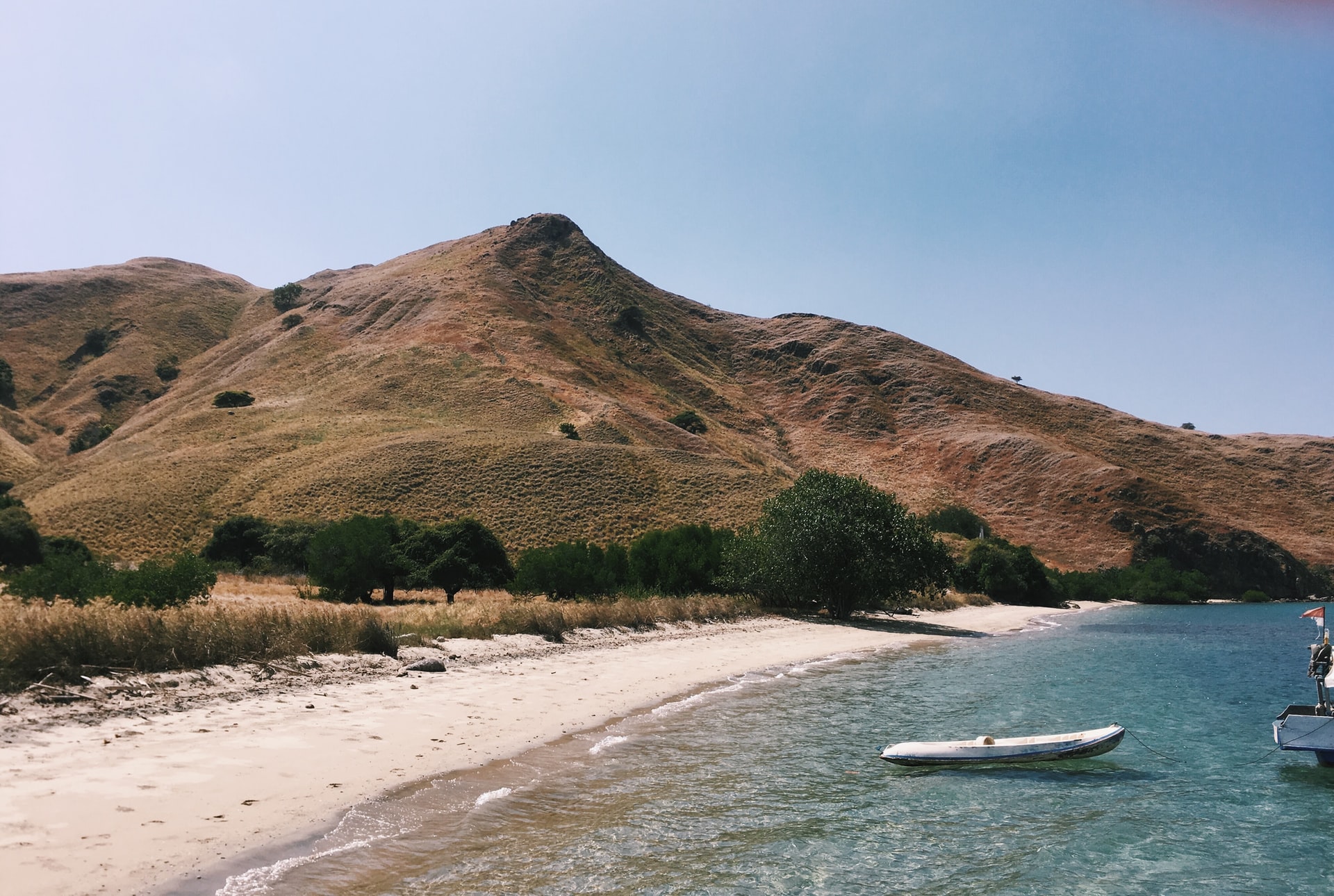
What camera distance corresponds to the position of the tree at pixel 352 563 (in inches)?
1427

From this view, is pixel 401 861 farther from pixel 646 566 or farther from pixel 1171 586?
pixel 1171 586

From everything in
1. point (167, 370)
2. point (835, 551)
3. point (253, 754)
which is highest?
point (167, 370)

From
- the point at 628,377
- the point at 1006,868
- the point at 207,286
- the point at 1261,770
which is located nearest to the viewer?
the point at 1006,868

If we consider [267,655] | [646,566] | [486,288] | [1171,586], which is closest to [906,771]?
[267,655]

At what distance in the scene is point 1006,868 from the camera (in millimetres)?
8859

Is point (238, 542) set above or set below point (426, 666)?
above

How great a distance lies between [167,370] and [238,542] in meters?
88.2

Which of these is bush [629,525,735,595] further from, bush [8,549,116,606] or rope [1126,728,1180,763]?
rope [1126,728,1180,763]

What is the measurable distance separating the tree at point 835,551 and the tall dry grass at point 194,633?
54.9 ft

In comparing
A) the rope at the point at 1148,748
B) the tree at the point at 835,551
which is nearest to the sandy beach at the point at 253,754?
the rope at the point at 1148,748

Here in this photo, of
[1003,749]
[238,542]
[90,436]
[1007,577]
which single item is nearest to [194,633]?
[1003,749]

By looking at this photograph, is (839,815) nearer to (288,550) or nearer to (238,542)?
(288,550)

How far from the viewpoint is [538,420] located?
78.9 meters

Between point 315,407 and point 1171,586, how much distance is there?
314 ft
